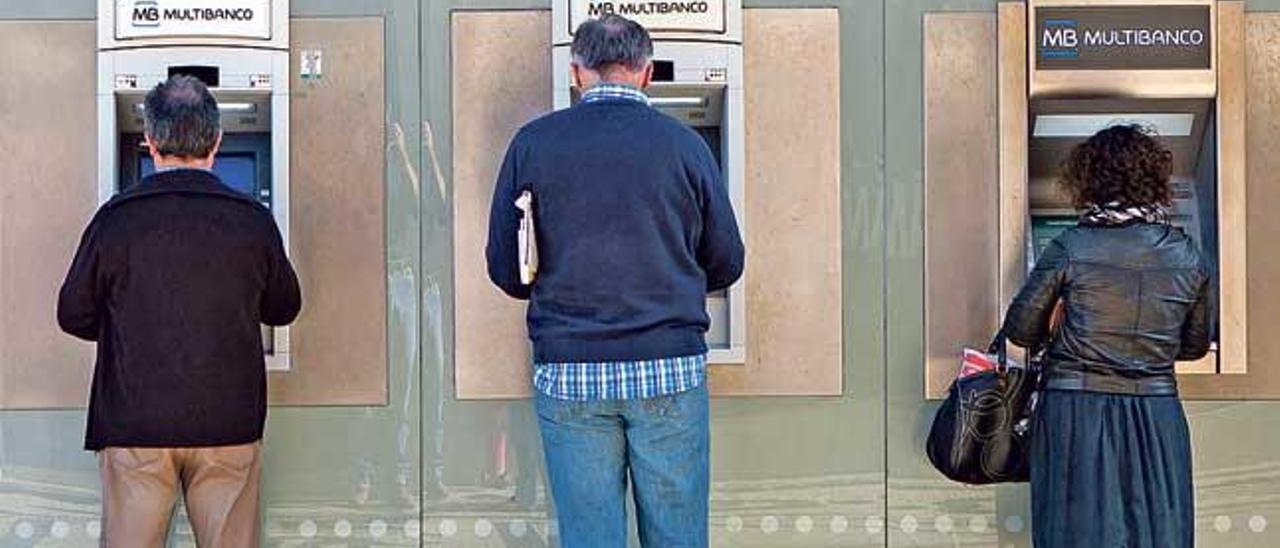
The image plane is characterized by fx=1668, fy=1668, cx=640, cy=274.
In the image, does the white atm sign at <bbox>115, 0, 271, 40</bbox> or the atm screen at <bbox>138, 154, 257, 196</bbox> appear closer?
the white atm sign at <bbox>115, 0, 271, 40</bbox>

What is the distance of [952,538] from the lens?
477 cm

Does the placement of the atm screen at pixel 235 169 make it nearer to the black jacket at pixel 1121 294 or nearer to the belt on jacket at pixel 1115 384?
the black jacket at pixel 1121 294

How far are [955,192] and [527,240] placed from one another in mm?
1579

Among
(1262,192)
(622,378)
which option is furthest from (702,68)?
(1262,192)

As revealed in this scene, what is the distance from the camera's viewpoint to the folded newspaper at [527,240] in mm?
3629

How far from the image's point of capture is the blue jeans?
3676 millimetres

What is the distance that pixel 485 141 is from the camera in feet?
15.4

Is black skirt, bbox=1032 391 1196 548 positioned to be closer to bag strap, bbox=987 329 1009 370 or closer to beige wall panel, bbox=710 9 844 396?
bag strap, bbox=987 329 1009 370

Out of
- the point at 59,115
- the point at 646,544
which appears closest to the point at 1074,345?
the point at 646,544

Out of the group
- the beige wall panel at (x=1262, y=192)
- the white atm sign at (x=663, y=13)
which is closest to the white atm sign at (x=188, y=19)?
the white atm sign at (x=663, y=13)

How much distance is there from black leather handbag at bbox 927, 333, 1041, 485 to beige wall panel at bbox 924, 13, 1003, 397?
38 centimetres

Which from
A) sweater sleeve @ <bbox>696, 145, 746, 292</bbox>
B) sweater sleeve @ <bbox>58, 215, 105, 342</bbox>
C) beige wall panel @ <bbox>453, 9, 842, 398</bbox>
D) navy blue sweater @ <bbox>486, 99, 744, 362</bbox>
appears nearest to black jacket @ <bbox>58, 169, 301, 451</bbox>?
sweater sleeve @ <bbox>58, 215, 105, 342</bbox>

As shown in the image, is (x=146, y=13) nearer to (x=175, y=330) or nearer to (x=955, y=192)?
(x=175, y=330)

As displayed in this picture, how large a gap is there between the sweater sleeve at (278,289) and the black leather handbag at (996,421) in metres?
1.71
